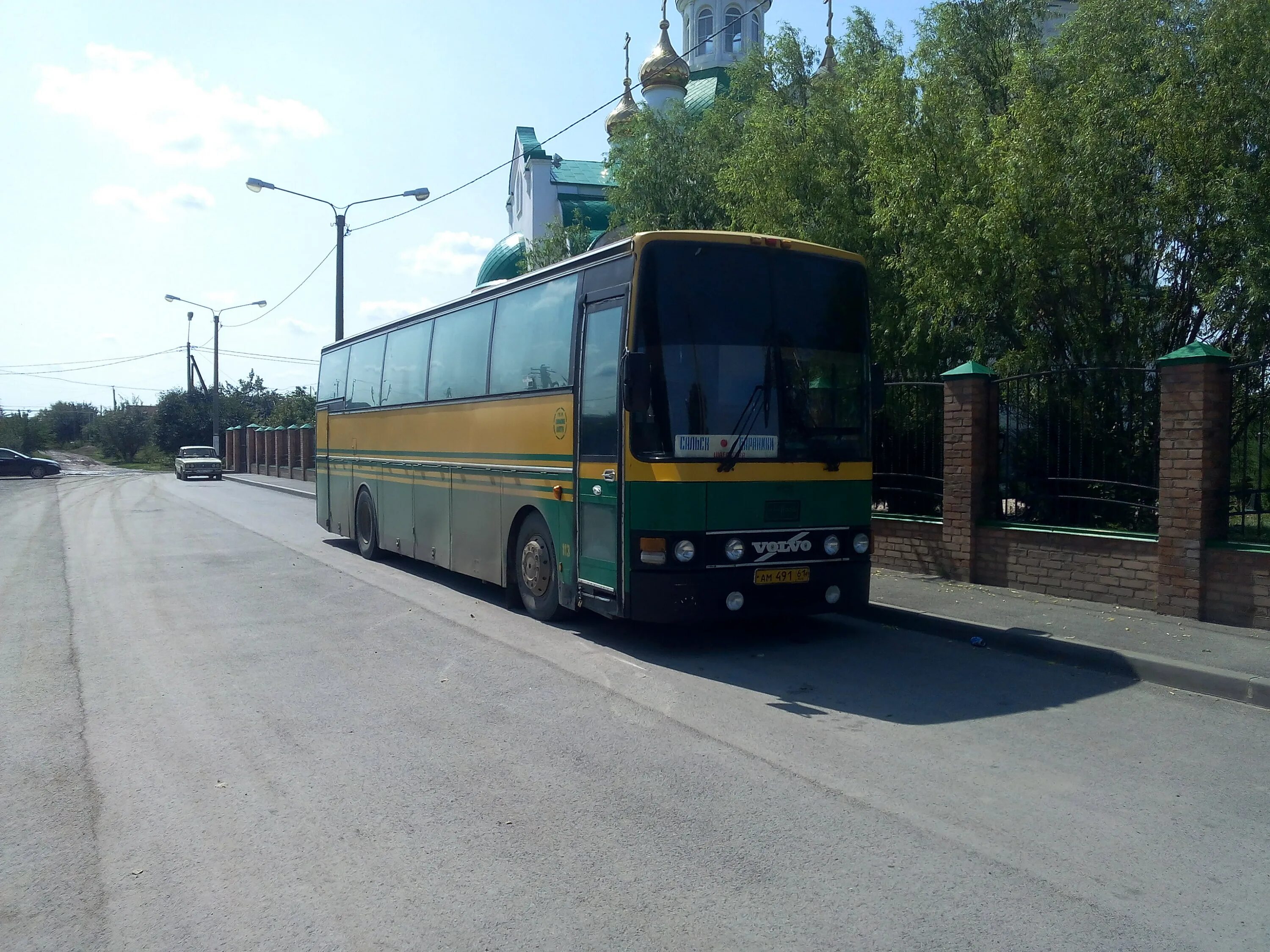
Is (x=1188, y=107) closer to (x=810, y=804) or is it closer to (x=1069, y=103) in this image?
(x=1069, y=103)

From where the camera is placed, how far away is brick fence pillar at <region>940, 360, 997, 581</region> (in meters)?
11.5

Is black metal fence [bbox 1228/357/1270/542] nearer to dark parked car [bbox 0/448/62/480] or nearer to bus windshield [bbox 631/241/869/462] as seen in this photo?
bus windshield [bbox 631/241/869/462]

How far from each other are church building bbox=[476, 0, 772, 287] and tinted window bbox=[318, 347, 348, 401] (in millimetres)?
18477

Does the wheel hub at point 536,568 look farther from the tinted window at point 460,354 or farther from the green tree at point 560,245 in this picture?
the green tree at point 560,245

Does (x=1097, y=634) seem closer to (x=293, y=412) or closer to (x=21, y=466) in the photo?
(x=21, y=466)

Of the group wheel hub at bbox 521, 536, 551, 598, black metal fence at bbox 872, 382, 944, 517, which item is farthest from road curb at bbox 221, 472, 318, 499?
wheel hub at bbox 521, 536, 551, 598

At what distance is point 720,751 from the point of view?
5957mm

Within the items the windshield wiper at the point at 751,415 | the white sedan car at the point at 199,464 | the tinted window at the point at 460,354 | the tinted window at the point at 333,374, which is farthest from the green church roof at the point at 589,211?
the windshield wiper at the point at 751,415

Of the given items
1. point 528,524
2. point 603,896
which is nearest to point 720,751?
point 603,896

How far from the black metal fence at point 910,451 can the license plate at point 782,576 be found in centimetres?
387

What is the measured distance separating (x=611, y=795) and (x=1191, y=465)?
6480 mm

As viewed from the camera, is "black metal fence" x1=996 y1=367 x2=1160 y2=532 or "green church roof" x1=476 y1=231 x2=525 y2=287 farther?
"green church roof" x1=476 y1=231 x2=525 y2=287

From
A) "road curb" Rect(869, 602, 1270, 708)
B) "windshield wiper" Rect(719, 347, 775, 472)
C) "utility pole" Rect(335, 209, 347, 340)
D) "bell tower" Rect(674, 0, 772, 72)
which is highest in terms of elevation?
"bell tower" Rect(674, 0, 772, 72)

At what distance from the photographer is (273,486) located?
39000 mm
